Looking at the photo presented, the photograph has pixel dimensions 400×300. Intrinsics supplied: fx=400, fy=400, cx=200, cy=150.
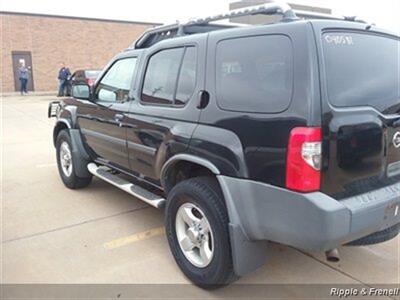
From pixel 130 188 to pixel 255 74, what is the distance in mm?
2051

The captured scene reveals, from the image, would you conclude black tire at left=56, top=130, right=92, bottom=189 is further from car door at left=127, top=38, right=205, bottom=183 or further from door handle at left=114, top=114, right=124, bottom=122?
car door at left=127, top=38, right=205, bottom=183

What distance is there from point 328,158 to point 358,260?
1.60 m

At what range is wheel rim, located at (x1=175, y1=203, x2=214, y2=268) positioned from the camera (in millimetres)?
3098

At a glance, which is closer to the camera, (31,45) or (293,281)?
(293,281)

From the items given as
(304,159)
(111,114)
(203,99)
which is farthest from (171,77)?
(304,159)

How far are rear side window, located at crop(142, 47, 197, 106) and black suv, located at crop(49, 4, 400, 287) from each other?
0.05 feet

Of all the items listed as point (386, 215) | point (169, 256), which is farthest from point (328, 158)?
point (169, 256)

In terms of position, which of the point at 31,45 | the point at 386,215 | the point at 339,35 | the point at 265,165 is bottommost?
the point at 386,215

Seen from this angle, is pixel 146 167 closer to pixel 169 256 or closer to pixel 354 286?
pixel 169 256

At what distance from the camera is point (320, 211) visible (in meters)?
2.39

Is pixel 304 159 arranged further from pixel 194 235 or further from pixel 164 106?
pixel 164 106

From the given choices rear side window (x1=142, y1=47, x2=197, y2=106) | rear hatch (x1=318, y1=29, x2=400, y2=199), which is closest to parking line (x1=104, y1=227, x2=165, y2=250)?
rear side window (x1=142, y1=47, x2=197, y2=106)

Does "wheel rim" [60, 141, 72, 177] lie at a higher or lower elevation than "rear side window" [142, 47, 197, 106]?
lower

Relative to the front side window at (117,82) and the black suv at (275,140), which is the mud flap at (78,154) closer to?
the front side window at (117,82)
